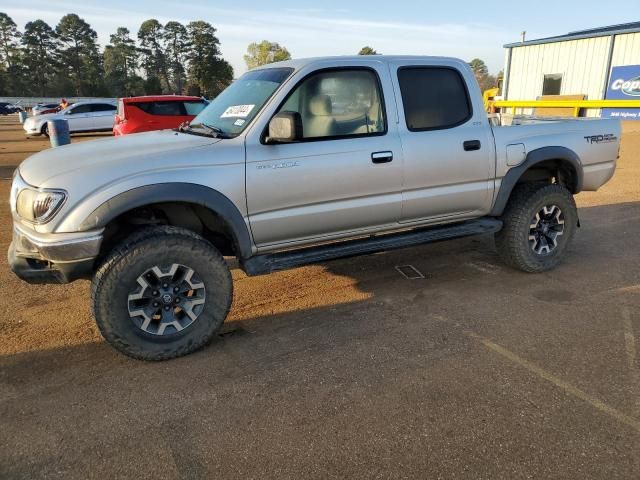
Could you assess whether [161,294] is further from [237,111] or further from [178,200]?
[237,111]

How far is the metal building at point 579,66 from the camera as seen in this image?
22109mm

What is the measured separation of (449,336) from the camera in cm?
353

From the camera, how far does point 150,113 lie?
13.2 metres

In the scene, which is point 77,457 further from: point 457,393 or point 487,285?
point 487,285

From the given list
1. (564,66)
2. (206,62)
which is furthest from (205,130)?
(206,62)

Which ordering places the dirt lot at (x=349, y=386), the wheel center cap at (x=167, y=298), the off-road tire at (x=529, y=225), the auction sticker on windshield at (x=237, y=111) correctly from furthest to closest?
the off-road tire at (x=529, y=225) < the auction sticker on windshield at (x=237, y=111) < the wheel center cap at (x=167, y=298) < the dirt lot at (x=349, y=386)

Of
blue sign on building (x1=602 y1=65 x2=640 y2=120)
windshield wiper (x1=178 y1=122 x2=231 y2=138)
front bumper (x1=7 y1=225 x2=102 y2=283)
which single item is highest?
blue sign on building (x1=602 y1=65 x2=640 y2=120)

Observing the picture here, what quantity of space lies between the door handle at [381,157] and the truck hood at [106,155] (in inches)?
46.5

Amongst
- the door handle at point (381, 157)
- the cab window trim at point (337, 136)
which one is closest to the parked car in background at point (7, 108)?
the cab window trim at point (337, 136)

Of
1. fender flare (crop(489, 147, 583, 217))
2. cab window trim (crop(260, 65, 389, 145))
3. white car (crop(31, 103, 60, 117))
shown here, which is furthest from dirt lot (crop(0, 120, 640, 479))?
white car (crop(31, 103, 60, 117))

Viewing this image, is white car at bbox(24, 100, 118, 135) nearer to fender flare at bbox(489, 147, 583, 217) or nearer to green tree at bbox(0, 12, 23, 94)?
fender flare at bbox(489, 147, 583, 217)

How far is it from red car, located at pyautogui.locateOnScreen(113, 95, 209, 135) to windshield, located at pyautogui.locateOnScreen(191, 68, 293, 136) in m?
9.04

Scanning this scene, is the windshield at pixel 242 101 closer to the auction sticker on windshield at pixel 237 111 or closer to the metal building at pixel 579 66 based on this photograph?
the auction sticker on windshield at pixel 237 111

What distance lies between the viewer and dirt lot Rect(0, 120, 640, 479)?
236 cm
